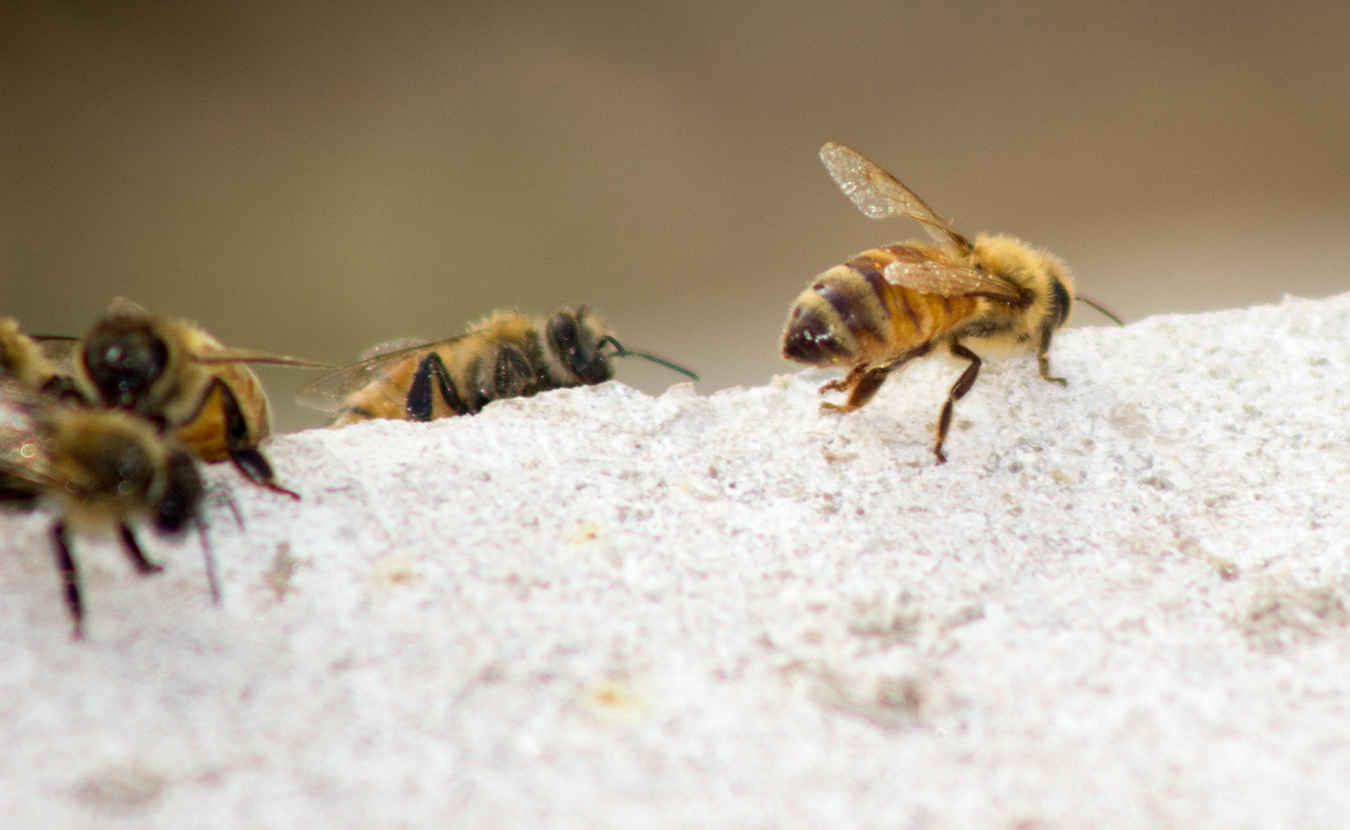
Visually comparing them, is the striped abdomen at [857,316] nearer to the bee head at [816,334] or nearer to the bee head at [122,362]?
the bee head at [816,334]

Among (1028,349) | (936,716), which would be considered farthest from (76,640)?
(1028,349)

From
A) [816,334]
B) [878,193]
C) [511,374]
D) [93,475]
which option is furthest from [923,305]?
[93,475]

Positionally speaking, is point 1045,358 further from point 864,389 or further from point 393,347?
point 393,347

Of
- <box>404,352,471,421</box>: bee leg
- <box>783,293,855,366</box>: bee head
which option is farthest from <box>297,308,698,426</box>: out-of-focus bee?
<box>783,293,855,366</box>: bee head

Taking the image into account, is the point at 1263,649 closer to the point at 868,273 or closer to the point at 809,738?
the point at 809,738

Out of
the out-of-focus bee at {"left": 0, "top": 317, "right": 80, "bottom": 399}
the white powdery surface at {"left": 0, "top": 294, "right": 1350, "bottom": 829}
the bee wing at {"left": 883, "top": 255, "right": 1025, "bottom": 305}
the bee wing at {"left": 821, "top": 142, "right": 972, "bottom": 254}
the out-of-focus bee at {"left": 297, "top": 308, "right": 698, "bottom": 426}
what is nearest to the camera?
the white powdery surface at {"left": 0, "top": 294, "right": 1350, "bottom": 829}

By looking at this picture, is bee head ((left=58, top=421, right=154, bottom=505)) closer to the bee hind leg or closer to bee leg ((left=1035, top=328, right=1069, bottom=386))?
the bee hind leg

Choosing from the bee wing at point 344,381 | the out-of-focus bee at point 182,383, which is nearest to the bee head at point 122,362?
the out-of-focus bee at point 182,383
